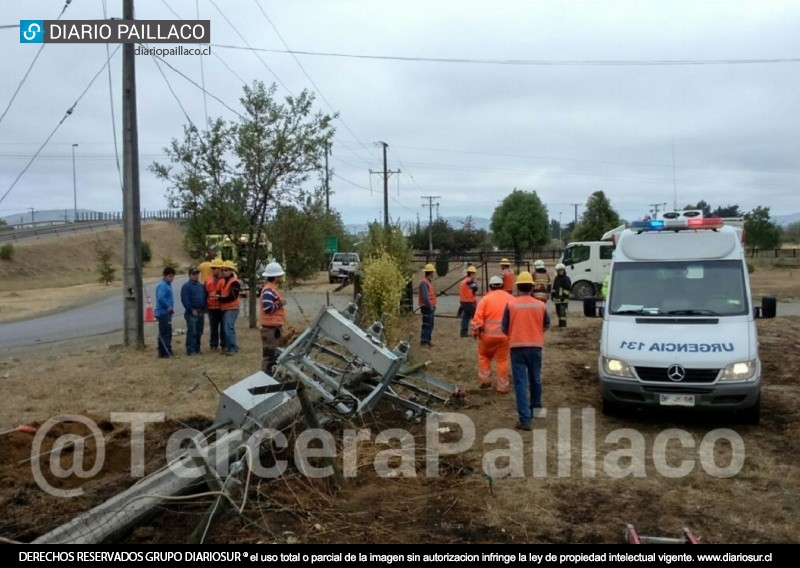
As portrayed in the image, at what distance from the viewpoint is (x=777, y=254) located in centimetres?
5491

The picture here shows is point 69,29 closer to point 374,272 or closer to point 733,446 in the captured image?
point 374,272

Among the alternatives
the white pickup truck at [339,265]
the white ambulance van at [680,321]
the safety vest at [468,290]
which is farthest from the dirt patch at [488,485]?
the white pickup truck at [339,265]

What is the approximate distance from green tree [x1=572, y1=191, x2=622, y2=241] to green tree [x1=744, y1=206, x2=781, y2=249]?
941 centimetres

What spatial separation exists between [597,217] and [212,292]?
46.7 metres

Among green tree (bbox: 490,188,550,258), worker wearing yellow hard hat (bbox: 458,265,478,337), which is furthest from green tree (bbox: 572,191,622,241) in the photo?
worker wearing yellow hard hat (bbox: 458,265,478,337)

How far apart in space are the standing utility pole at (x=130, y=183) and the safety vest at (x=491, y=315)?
288 inches

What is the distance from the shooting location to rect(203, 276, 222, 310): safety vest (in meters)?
13.7

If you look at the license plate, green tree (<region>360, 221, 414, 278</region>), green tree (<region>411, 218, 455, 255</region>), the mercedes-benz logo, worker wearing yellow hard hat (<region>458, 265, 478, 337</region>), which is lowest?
the license plate

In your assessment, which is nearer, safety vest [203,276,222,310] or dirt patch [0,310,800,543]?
dirt patch [0,310,800,543]

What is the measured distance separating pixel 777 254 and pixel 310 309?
4307cm

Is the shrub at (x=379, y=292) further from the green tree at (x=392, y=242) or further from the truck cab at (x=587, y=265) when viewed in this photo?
the truck cab at (x=587, y=265)

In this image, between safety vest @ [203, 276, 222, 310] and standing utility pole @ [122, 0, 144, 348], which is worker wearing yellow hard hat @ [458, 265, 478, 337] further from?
standing utility pole @ [122, 0, 144, 348]

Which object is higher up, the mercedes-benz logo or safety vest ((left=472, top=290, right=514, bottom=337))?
safety vest ((left=472, top=290, right=514, bottom=337))
